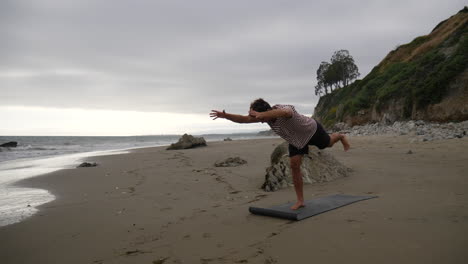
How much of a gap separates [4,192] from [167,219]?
15.6ft

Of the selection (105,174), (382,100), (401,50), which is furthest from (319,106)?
(105,174)

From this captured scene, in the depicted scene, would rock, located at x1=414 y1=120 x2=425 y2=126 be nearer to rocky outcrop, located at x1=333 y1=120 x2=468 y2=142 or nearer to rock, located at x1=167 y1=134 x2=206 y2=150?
rocky outcrop, located at x1=333 y1=120 x2=468 y2=142

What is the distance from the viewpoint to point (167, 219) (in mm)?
4336

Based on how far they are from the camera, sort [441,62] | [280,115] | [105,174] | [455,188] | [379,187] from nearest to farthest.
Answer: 1. [280,115]
2. [455,188]
3. [379,187]
4. [105,174]
5. [441,62]

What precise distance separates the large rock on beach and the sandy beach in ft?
0.86

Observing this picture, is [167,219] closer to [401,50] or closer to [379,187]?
[379,187]

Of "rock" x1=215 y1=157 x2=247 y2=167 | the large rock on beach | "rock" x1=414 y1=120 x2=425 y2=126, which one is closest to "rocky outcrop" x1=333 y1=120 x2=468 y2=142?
"rock" x1=414 y1=120 x2=425 y2=126

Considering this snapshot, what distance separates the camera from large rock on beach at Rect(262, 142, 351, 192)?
591cm

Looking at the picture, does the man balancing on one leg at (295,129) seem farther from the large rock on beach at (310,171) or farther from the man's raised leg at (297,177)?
the large rock on beach at (310,171)

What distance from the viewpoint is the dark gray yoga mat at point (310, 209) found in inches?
147

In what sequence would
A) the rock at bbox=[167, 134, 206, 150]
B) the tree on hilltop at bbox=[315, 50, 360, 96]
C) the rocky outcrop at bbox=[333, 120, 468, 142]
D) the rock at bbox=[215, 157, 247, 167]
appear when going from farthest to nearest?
the tree on hilltop at bbox=[315, 50, 360, 96], the rock at bbox=[167, 134, 206, 150], the rocky outcrop at bbox=[333, 120, 468, 142], the rock at bbox=[215, 157, 247, 167]

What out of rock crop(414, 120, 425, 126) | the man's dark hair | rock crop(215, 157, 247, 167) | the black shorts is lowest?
rock crop(215, 157, 247, 167)

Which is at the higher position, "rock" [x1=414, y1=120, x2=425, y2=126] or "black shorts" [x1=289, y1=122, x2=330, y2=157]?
"rock" [x1=414, y1=120, x2=425, y2=126]

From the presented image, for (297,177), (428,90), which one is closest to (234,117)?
(297,177)
